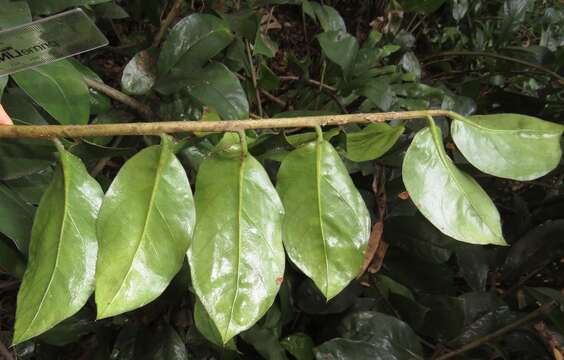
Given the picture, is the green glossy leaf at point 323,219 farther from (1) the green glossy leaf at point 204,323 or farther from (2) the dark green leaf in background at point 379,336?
(2) the dark green leaf in background at point 379,336

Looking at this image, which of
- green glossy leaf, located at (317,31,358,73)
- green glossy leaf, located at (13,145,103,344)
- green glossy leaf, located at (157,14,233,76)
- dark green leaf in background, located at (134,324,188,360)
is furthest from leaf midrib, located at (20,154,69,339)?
green glossy leaf, located at (317,31,358,73)

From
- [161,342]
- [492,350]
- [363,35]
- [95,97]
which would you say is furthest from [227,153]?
[363,35]

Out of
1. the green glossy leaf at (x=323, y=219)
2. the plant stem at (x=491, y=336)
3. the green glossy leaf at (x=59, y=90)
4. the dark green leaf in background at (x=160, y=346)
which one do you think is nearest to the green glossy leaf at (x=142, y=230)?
the green glossy leaf at (x=323, y=219)

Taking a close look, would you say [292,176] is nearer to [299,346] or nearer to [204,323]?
[204,323]

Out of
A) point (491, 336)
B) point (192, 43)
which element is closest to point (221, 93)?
point (192, 43)

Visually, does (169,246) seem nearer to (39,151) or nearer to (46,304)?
(46,304)

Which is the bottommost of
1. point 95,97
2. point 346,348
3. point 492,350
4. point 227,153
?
point 492,350
